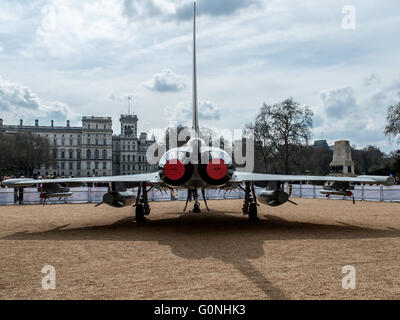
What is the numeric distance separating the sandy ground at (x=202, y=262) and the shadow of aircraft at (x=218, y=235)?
0.08 feet

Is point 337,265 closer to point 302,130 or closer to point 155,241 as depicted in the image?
point 155,241

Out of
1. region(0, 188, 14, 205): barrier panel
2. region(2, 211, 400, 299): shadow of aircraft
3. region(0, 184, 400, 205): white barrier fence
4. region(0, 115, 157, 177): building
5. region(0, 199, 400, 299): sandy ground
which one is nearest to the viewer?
region(0, 199, 400, 299): sandy ground

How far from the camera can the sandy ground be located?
459 centimetres

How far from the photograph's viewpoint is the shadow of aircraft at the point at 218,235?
23.5 feet

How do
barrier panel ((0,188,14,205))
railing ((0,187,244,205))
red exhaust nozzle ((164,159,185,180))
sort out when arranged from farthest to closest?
railing ((0,187,244,205)), barrier panel ((0,188,14,205)), red exhaust nozzle ((164,159,185,180))

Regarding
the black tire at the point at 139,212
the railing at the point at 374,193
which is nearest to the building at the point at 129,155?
the railing at the point at 374,193

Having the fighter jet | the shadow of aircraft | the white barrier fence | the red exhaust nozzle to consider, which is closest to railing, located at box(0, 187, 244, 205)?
the white barrier fence

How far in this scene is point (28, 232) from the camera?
1062 cm

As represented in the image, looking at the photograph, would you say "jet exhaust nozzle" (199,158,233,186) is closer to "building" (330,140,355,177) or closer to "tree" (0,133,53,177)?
"building" (330,140,355,177)

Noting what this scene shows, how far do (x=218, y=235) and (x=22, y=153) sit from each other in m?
72.9

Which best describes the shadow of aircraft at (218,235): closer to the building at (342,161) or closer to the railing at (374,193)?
the railing at (374,193)

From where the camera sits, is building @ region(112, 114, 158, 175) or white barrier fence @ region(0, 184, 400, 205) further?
building @ region(112, 114, 158, 175)

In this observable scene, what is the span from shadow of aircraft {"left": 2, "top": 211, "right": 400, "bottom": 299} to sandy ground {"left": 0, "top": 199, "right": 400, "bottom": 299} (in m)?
0.02
